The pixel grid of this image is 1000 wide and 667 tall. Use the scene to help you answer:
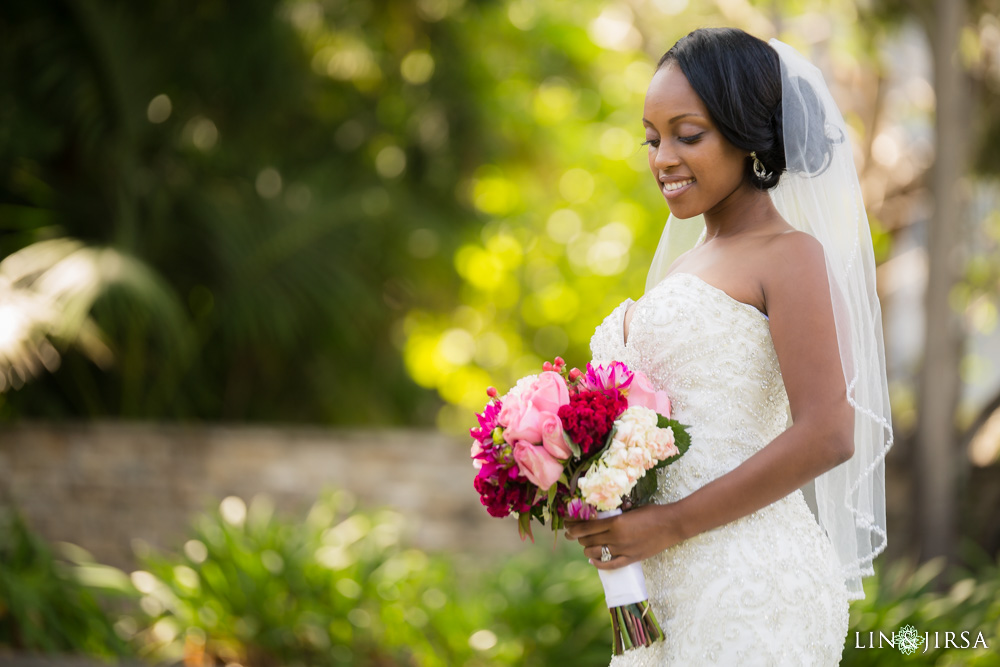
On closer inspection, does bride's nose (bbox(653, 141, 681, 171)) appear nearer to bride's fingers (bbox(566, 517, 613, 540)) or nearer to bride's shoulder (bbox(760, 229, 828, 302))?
bride's shoulder (bbox(760, 229, 828, 302))

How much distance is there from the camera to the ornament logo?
174 inches

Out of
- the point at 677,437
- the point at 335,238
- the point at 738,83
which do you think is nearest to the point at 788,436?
the point at 677,437

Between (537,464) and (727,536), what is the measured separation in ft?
1.66

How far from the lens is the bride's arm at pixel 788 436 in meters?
1.94

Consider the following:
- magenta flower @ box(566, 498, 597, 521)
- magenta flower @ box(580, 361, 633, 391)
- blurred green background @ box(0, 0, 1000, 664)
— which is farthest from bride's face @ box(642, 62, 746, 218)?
blurred green background @ box(0, 0, 1000, 664)

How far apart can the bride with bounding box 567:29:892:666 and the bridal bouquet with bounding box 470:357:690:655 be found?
0.28ft

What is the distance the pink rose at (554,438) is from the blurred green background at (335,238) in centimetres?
300

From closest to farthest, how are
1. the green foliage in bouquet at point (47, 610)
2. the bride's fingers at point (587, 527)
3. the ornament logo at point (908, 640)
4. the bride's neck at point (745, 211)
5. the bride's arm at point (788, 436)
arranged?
1. the bride's arm at point (788, 436)
2. the bride's fingers at point (587, 527)
3. the bride's neck at point (745, 211)
4. the ornament logo at point (908, 640)
5. the green foliage in bouquet at point (47, 610)

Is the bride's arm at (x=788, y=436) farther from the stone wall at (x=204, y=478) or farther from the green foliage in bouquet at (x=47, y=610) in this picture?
the stone wall at (x=204, y=478)

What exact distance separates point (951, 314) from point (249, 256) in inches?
214

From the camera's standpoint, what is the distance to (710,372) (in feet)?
7.11

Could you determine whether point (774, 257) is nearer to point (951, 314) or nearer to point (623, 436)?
point (623, 436)

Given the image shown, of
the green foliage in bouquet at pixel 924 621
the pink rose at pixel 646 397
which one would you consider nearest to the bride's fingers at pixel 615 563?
the pink rose at pixel 646 397

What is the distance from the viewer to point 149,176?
7570 mm
